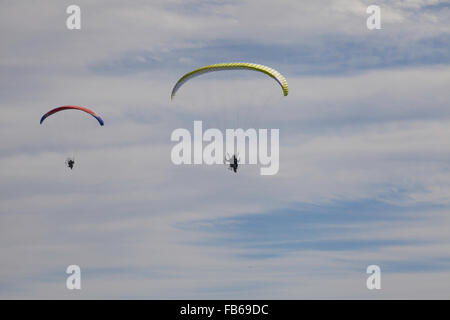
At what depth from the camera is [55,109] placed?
352ft
